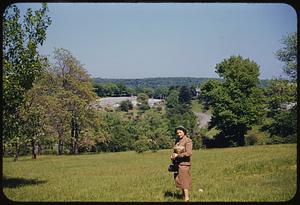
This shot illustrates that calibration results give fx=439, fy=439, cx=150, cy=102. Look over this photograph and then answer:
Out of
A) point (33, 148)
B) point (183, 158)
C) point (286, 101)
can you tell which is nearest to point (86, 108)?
point (33, 148)

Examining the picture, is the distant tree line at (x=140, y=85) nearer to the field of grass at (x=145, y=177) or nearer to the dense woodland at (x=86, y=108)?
the dense woodland at (x=86, y=108)

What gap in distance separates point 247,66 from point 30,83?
4011mm

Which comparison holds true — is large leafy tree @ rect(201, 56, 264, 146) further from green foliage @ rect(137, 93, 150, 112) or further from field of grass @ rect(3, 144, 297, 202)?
green foliage @ rect(137, 93, 150, 112)

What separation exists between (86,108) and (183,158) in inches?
79.2

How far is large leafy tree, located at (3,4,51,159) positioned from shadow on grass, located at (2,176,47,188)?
1.54ft

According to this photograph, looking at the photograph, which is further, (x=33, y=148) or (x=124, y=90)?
(x=33, y=148)

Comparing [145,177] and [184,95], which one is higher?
[184,95]

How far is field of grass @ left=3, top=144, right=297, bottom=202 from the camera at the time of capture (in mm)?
6655

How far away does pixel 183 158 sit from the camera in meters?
6.56

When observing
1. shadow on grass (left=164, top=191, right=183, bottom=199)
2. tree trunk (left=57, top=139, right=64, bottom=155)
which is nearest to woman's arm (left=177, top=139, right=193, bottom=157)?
shadow on grass (left=164, top=191, right=183, bottom=199)

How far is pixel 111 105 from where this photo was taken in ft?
Result: 23.9

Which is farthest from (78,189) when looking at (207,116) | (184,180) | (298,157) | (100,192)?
(298,157)

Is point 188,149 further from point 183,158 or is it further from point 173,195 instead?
point 173,195

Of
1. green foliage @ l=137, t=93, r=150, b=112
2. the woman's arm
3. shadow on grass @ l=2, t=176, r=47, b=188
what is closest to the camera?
the woman's arm
